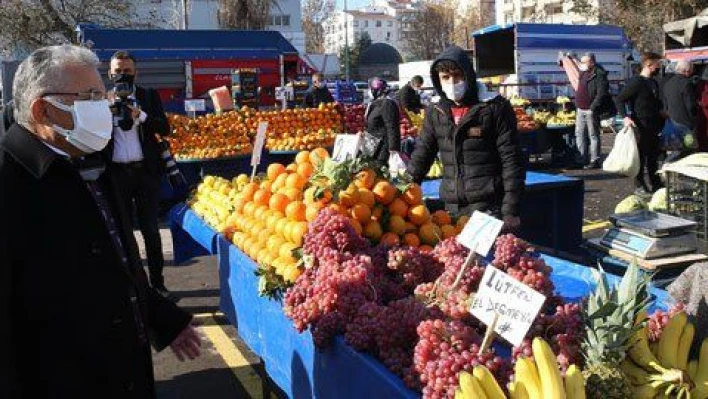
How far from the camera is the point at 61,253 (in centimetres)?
215

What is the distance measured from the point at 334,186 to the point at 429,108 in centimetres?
112

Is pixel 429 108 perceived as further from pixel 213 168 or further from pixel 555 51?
pixel 555 51

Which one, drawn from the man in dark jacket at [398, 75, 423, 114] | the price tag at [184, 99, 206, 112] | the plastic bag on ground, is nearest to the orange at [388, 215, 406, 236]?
the plastic bag on ground

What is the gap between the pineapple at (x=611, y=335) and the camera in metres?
1.83

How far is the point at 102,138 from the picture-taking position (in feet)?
7.72

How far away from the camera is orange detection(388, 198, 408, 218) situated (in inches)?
146

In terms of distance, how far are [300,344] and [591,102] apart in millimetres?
10025

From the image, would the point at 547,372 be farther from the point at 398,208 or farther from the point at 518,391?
the point at 398,208

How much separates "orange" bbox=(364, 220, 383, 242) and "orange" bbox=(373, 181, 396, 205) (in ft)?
0.55

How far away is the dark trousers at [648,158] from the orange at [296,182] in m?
6.40

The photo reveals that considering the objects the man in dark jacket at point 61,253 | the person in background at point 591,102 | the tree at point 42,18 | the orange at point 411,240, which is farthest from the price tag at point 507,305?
the tree at point 42,18

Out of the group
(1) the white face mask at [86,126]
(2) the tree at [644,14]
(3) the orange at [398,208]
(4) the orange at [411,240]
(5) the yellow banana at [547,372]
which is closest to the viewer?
(5) the yellow banana at [547,372]

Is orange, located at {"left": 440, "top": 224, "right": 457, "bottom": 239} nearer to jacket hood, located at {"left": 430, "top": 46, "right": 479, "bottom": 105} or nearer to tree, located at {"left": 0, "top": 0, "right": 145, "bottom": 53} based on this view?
jacket hood, located at {"left": 430, "top": 46, "right": 479, "bottom": 105}

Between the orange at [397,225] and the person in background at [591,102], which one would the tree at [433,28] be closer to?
the person in background at [591,102]
